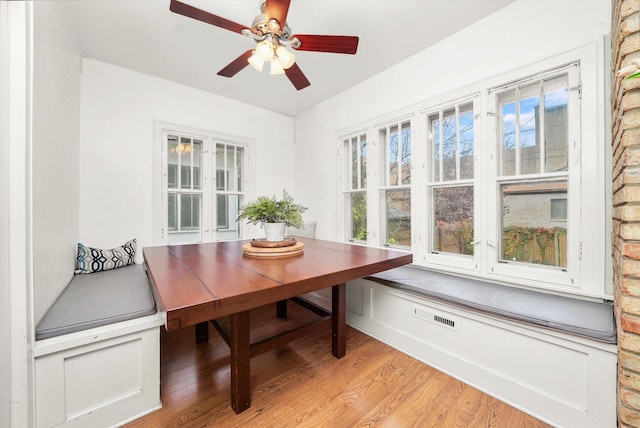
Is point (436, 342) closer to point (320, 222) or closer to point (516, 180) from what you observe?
point (516, 180)

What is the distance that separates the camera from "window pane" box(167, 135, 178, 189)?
10.6 ft

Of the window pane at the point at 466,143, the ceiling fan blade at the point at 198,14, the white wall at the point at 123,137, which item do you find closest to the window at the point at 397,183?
the window pane at the point at 466,143

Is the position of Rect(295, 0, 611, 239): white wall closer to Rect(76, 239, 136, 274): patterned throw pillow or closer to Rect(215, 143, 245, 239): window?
Rect(215, 143, 245, 239): window

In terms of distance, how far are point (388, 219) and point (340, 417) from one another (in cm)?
207

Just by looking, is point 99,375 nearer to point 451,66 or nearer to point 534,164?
point 534,164

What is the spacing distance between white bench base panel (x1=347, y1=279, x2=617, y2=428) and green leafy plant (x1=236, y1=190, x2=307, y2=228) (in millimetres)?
1072

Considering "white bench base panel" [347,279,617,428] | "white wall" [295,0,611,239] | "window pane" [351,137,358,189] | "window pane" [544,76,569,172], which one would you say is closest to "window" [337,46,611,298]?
"window pane" [544,76,569,172]

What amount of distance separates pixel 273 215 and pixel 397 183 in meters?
1.59

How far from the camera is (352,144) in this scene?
346 cm

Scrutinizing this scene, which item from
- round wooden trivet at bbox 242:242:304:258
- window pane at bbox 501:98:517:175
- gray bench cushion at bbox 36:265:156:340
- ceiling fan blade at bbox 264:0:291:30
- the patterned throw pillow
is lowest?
gray bench cushion at bbox 36:265:156:340

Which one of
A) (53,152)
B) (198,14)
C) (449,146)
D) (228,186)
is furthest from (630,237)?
(228,186)

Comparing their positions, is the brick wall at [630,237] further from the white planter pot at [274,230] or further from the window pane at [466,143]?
the white planter pot at [274,230]

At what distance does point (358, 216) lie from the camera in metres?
3.41

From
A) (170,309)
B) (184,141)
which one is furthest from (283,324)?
(184,141)
